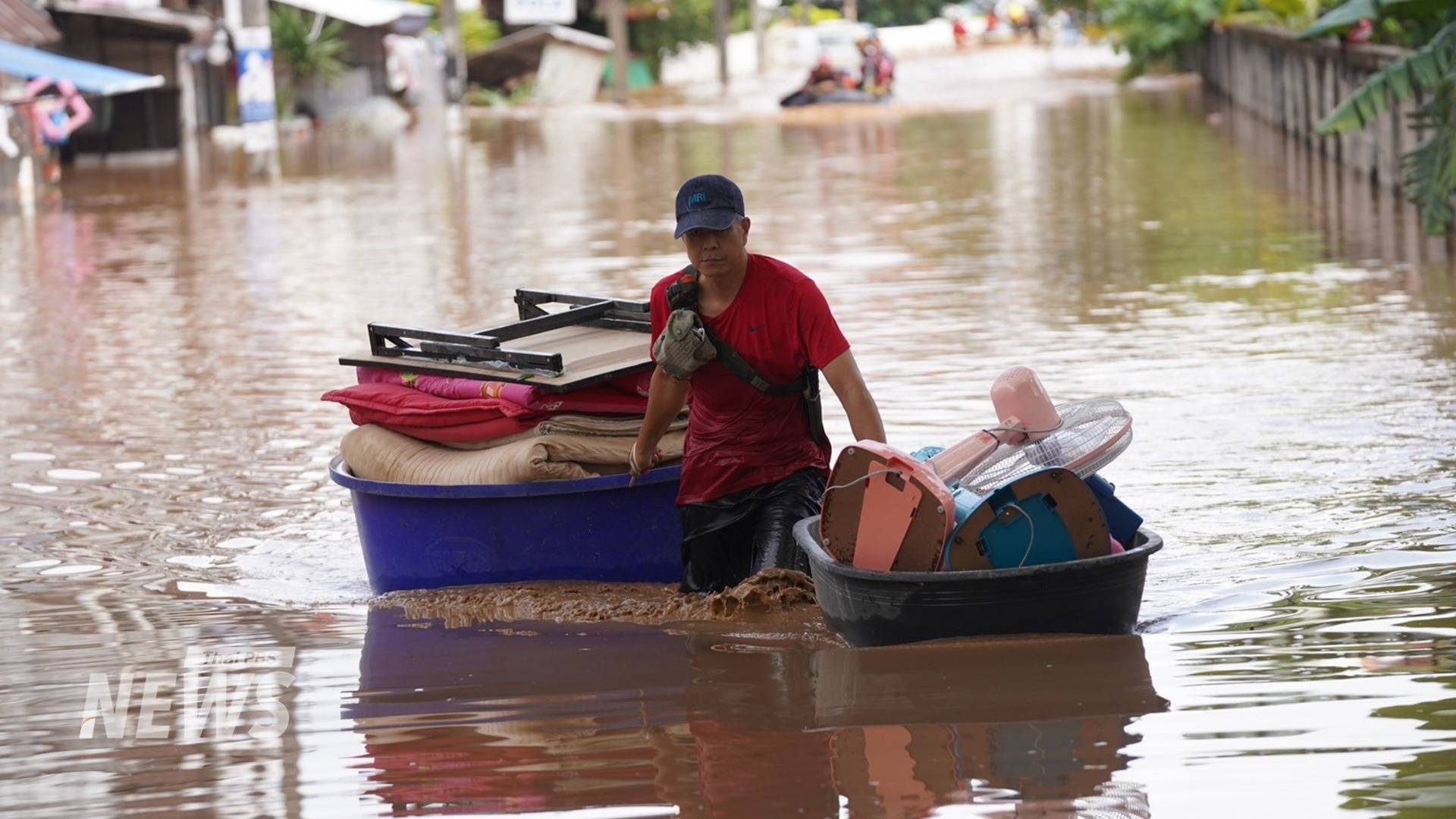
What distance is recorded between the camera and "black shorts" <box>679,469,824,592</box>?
19.9 ft

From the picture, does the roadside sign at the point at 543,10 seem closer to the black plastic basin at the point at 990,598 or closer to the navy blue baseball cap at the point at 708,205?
the navy blue baseball cap at the point at 708,205

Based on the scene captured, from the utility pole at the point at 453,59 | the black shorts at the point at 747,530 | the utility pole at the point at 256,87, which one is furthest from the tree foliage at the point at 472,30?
the black shorts at the point at 747,530

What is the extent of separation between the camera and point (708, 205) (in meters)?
5.62

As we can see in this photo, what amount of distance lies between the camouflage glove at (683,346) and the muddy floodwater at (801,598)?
769mm

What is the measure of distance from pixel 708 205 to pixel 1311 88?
19.1 metres

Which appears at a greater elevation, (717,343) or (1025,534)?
(717,343)

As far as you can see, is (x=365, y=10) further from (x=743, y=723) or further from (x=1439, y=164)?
(x=743, y=723)

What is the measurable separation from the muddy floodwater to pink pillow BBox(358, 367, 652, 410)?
1.95 ft

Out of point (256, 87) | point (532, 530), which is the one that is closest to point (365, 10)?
point (256, 87)

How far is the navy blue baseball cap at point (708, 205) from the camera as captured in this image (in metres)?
5.61

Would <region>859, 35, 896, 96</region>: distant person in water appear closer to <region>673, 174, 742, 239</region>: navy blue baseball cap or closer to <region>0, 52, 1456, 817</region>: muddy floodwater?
<region>0, 52, 1456, 817</region>: muddy floodwater

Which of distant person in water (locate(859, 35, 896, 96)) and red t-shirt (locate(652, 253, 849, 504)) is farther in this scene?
distant person in water (locate(859, 35, 896, 96))

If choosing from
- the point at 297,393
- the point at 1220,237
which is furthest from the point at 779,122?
the point at 297,393

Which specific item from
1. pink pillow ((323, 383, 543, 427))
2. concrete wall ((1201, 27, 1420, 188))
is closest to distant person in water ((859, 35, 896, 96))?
concrete wall ((1201, 27, 1420, 188))
